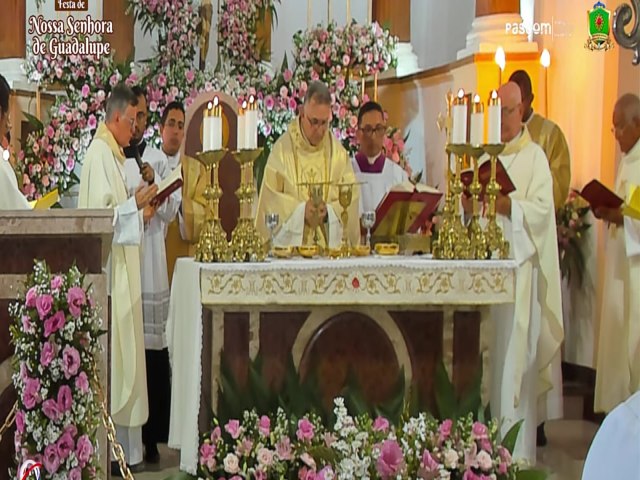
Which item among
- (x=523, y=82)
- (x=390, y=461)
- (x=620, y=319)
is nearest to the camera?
(x=390, y=461)

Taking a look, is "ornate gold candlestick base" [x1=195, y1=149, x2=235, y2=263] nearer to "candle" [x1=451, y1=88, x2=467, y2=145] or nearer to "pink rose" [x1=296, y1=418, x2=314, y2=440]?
"candle" [x1=451, y1=88, x2=467, y2=145]

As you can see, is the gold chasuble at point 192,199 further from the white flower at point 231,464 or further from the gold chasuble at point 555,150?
the white flower at point 231,464

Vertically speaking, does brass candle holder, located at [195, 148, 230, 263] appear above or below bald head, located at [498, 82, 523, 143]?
below

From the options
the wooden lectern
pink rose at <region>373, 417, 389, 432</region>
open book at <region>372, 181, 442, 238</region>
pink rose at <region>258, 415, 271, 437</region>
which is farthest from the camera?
open book at <region>372, 181, 442, 238</region>

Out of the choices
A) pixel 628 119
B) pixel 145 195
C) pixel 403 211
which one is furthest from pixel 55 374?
pixel 628 119

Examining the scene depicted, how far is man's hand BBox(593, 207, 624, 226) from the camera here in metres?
5.85

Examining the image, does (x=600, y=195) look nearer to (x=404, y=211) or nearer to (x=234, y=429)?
(x=404, y=211)

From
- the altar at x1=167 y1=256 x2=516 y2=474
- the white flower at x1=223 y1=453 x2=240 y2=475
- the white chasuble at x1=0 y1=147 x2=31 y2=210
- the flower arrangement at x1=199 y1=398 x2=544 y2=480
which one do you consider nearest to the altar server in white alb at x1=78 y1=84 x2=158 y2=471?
the altar at x1=167 y1=256 x2=516 y2=474

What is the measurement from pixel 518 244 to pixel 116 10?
456 cm

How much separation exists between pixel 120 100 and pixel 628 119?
3.03 m

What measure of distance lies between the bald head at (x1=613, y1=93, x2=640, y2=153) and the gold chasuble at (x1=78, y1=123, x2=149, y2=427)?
9.86ft

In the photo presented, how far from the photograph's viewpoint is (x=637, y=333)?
19.7 feet

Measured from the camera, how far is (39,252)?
13.2 ft

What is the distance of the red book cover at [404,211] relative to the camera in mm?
4945
